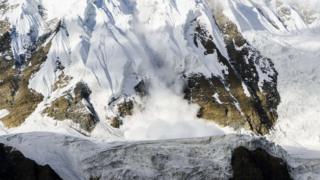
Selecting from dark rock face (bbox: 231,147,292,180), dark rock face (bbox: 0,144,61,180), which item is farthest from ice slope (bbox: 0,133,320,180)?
dark rock face (bbox: 0,144,61,180)

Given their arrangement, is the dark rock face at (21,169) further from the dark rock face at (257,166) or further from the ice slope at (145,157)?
the dark rock face at (257,166)

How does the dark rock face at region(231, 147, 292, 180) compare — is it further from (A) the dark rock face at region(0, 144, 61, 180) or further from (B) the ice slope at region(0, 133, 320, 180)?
(A) the dark rock face at region(0, 144, 61, 180)

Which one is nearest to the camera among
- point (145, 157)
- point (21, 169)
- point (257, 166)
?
point (21, 169)

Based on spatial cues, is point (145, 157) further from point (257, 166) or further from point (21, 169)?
point (21, 169)

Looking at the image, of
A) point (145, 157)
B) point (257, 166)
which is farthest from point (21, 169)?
point (257, 166)

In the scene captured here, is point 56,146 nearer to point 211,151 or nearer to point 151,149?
point 151,149

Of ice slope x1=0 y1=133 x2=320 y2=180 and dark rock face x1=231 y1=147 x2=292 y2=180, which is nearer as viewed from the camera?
ice slope x1=0 y1=133 x2=320 y2=180

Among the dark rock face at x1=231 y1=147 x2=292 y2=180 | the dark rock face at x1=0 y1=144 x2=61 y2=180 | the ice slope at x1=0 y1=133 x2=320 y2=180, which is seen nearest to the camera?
the dark rock face at x1=0 y1=144 x2=61 y2=180
